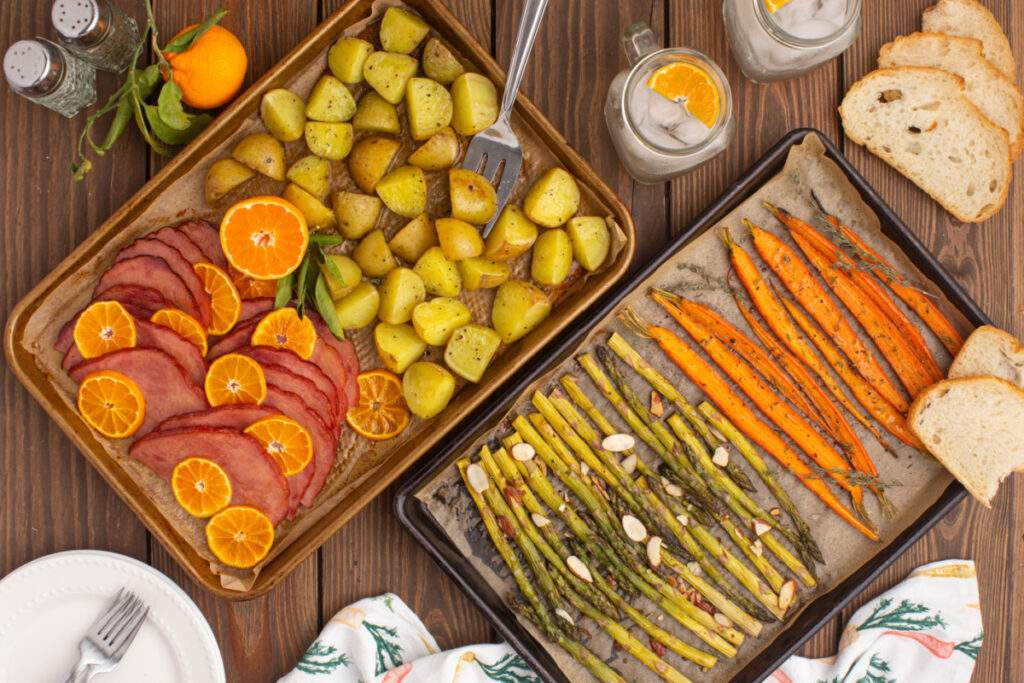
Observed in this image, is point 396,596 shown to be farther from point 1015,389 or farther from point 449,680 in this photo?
point 1015,389

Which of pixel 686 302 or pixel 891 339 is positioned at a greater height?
pixel 686 302

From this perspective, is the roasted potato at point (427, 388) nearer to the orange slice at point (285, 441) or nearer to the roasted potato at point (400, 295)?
the roasted potato at point (400, 295)

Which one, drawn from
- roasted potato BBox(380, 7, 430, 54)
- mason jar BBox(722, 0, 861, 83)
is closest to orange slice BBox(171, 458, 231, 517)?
roasted potato BBox(380, 7, 430, 54)

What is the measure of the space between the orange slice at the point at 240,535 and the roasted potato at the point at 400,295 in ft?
2.28

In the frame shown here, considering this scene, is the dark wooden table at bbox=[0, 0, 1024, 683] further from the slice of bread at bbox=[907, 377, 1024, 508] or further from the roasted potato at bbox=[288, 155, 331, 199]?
the roasted potato at bbox=[288, 155, 331, 199]

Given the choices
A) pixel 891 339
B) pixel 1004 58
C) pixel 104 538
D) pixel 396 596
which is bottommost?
pixel 396 596

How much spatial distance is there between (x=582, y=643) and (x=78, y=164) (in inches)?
87.1

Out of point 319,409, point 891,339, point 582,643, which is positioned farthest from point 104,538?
point 891,339

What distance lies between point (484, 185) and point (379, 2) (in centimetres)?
65

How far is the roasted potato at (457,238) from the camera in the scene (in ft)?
8.15

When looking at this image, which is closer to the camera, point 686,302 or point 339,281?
point 339,281

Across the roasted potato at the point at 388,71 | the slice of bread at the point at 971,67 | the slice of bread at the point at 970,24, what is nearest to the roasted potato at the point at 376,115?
the roasted potato at the point at 388,71

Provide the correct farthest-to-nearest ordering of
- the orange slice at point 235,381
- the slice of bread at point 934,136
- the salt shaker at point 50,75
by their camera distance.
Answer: the slice of bread at point 934,136
the orange slice at point 235,381
the salt shaker at point 50,75

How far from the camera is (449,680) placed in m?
2.67
